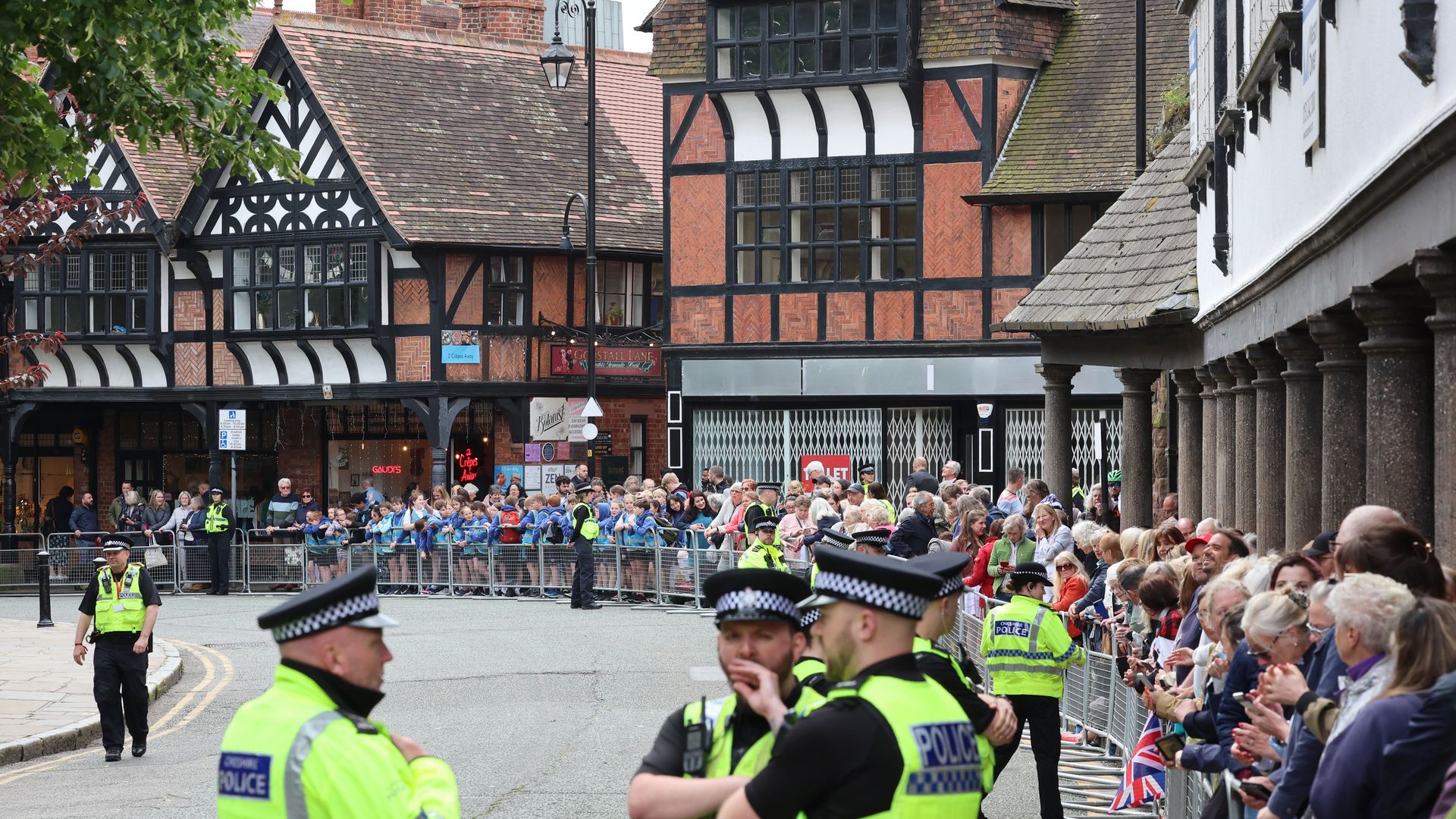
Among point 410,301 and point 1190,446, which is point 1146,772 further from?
point 410,301

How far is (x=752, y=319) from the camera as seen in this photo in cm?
3438

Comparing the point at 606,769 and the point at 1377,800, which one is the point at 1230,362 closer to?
the point at 606,769

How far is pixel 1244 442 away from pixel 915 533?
297 centimetres

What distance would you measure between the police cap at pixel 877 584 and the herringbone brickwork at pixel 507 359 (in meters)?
33.1

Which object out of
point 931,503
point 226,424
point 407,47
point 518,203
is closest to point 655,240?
point 518,203

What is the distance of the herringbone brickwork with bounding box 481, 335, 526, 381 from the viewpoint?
1483 inches

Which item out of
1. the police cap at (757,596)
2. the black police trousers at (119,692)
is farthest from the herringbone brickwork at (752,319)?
the police cap at (757,596)

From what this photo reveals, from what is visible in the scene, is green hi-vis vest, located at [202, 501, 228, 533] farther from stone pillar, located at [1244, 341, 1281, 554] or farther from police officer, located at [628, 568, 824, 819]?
police officer, located at [628, 568, 824, 819]

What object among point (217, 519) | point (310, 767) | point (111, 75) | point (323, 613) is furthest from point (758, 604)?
point (217, 519)

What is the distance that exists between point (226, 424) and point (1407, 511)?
29.4 meters

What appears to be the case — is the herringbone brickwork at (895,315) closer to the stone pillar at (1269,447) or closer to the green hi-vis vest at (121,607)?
the stone pillar at (1269,447)

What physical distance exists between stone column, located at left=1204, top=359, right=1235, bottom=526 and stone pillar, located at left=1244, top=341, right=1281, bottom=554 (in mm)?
1960

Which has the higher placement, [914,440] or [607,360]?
[607,360]

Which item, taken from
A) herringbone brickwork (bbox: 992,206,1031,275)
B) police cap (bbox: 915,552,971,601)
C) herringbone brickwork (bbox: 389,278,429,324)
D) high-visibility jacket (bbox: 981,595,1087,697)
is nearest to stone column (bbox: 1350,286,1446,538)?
high-visibility jacket (bbox: 981,595,1087,697)
